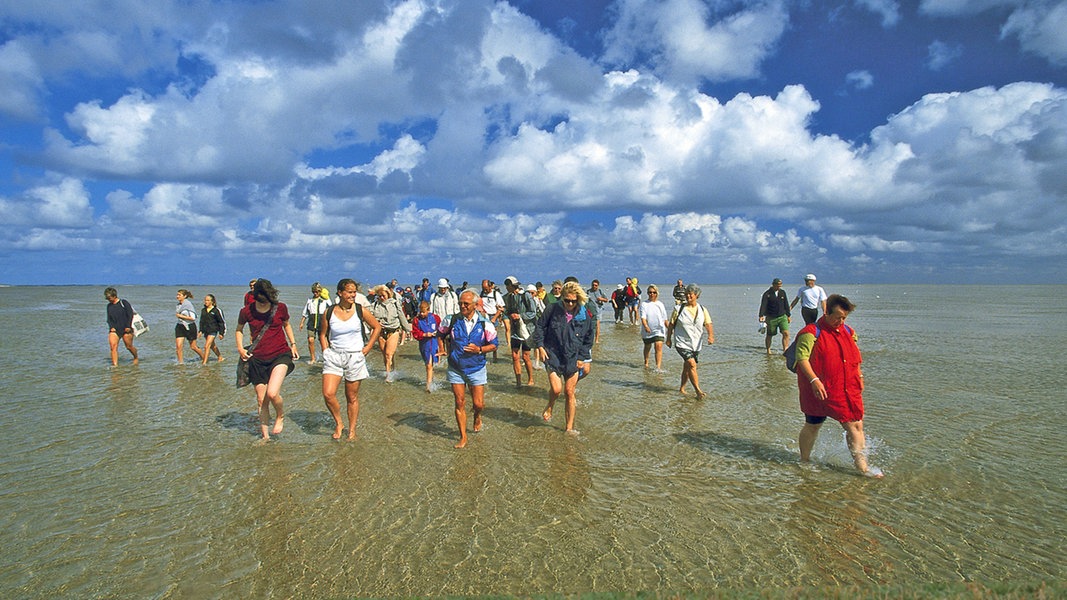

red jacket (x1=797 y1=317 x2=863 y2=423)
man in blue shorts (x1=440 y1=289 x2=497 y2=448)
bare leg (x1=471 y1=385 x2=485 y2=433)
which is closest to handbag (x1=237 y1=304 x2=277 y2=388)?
man in blue shorts (x1=440 y1=289 x2=497 y2=448)

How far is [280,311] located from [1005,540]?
7.83 metres

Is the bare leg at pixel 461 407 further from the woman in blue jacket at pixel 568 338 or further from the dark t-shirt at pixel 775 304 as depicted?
the dark t-shirt at pixel 775 304

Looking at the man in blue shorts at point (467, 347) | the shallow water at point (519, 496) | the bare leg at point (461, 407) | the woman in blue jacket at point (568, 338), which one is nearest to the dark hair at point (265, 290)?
the shallow water at point (519, 496)

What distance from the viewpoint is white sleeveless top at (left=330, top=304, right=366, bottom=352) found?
7020 mm

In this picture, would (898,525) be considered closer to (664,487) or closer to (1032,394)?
(664,487)

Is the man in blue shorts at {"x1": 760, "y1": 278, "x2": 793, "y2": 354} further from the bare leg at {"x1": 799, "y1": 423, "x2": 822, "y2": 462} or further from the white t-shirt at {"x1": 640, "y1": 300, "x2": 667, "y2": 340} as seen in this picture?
the bare leg at {"x1": 799, "y1": 423, "x2": 822, "y2": 462}

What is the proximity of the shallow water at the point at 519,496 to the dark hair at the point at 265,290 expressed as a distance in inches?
74.6

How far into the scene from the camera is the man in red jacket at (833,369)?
220 inches

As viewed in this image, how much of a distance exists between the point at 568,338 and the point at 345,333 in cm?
288

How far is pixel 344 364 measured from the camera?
7066 millimetres

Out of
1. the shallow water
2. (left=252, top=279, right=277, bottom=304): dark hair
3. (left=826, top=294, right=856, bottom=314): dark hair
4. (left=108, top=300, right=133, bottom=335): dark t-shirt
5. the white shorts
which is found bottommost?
the shallow water

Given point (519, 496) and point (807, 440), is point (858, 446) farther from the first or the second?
point (519, 496)

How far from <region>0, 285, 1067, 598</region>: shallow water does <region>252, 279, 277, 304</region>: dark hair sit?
6.22ft

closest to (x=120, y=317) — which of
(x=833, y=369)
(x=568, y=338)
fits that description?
(x=568, y=338)
